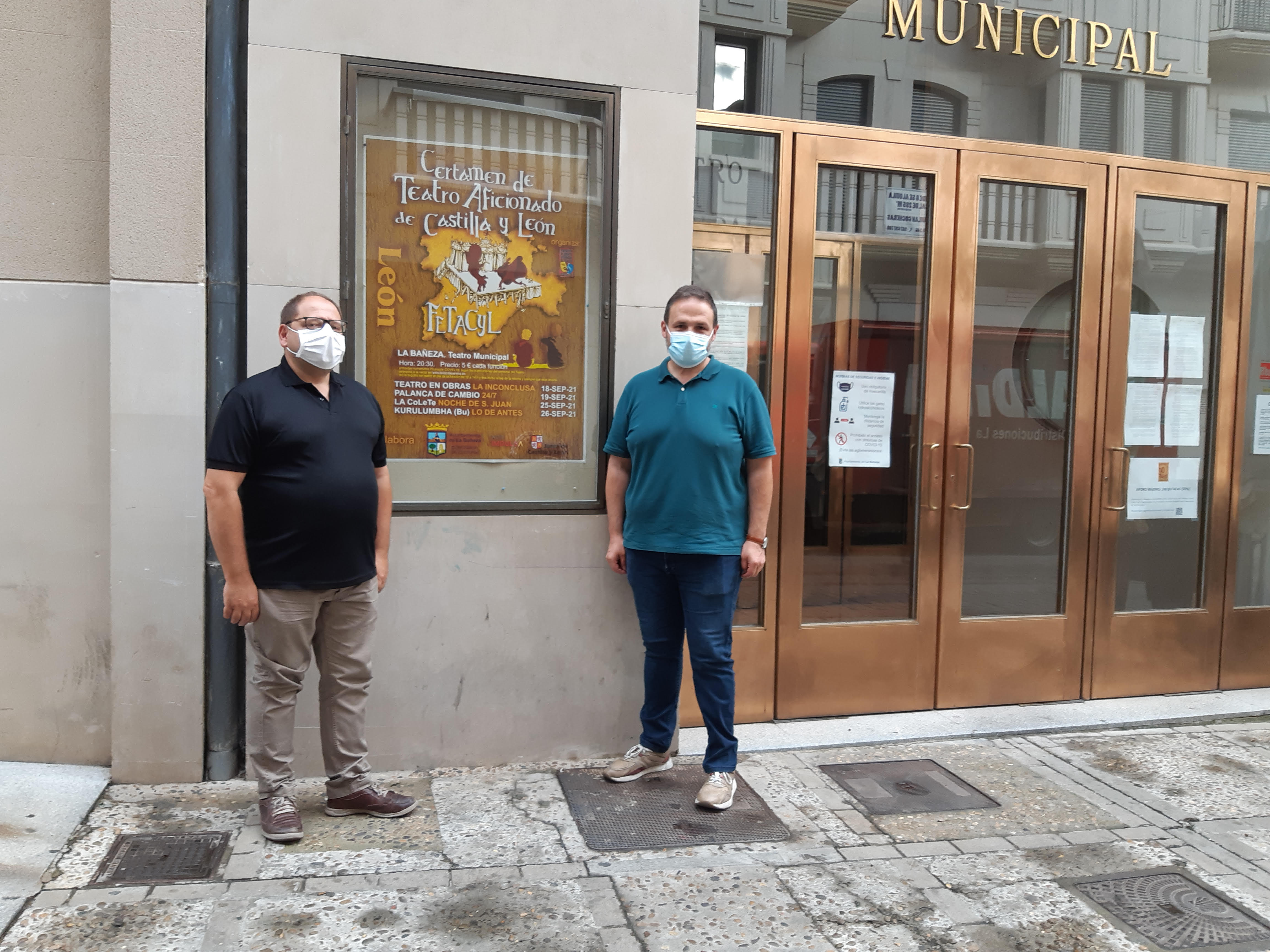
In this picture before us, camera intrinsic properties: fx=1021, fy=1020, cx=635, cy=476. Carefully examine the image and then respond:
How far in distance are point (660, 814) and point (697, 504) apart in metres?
1.20

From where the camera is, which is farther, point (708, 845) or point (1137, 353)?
point (1137, 353)

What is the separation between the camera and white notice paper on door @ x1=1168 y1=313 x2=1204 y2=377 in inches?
221

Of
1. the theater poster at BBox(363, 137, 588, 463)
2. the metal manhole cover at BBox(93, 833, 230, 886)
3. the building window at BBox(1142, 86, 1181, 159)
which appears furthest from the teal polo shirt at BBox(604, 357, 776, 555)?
the building window at BBox(1142, 86, 1181, 159)

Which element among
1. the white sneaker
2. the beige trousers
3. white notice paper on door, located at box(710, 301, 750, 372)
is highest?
white notice paper on door, located at box(710, 301, 750, 372)

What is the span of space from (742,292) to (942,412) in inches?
47.7

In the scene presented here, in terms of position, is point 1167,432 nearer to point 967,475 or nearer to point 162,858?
point 967,475

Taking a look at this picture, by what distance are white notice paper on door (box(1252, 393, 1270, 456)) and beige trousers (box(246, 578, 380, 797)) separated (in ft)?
16.4

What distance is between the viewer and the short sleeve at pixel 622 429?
13.6 feet

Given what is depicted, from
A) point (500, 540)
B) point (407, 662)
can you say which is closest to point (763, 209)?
point (500, 540)

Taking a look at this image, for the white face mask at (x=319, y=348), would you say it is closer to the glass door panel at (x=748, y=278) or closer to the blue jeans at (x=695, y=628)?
the blue jeans at (x=695, y=628)

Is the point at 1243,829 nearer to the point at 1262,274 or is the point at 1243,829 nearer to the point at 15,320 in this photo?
the point at 1262,274

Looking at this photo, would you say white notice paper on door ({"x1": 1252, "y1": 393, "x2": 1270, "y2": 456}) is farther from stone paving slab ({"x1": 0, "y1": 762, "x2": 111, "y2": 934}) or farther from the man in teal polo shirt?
stone paving slab ({"x1": 0, "y1": 762, "x2": 111, "y2": 934})

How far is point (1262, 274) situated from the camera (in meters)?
5.85

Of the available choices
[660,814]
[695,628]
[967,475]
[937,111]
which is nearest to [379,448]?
[695,628]
